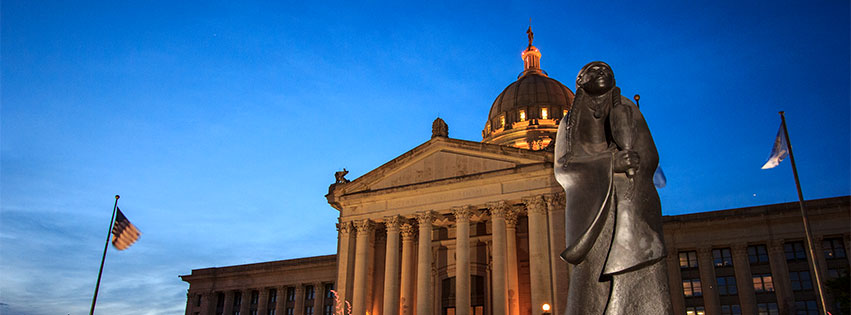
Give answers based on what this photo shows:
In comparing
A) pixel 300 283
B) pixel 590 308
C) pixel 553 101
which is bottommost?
pixel 590 308

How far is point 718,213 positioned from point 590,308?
43533 millimetres

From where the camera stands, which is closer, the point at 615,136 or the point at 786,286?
the point at 615,136

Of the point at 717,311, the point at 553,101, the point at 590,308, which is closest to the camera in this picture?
the point at 590,308

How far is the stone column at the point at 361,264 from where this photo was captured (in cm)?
3994

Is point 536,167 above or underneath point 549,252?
above

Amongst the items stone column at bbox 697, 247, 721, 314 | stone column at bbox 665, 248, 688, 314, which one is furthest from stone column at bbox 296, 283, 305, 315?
stone column at bbox 697, 247, 721, 314

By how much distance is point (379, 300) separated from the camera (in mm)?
41875

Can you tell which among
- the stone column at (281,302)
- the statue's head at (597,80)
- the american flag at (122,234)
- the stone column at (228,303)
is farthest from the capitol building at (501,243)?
the statue's head at (597,80)

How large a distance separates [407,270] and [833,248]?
28.3m

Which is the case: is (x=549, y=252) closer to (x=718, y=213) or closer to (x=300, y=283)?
(x=718, y=213)

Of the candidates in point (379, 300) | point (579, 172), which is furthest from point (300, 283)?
point (579, 172)

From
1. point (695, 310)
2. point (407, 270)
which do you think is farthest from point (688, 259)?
point (407, 270)

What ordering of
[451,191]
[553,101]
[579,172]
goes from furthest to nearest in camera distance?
[553,101] → [451,191] → [579,172]

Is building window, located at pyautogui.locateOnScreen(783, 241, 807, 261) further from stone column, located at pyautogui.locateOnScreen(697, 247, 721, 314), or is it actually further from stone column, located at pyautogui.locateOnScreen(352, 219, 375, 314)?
stone column, located at pyautogui.locateOnScreen(352, 219, 375, 314)
